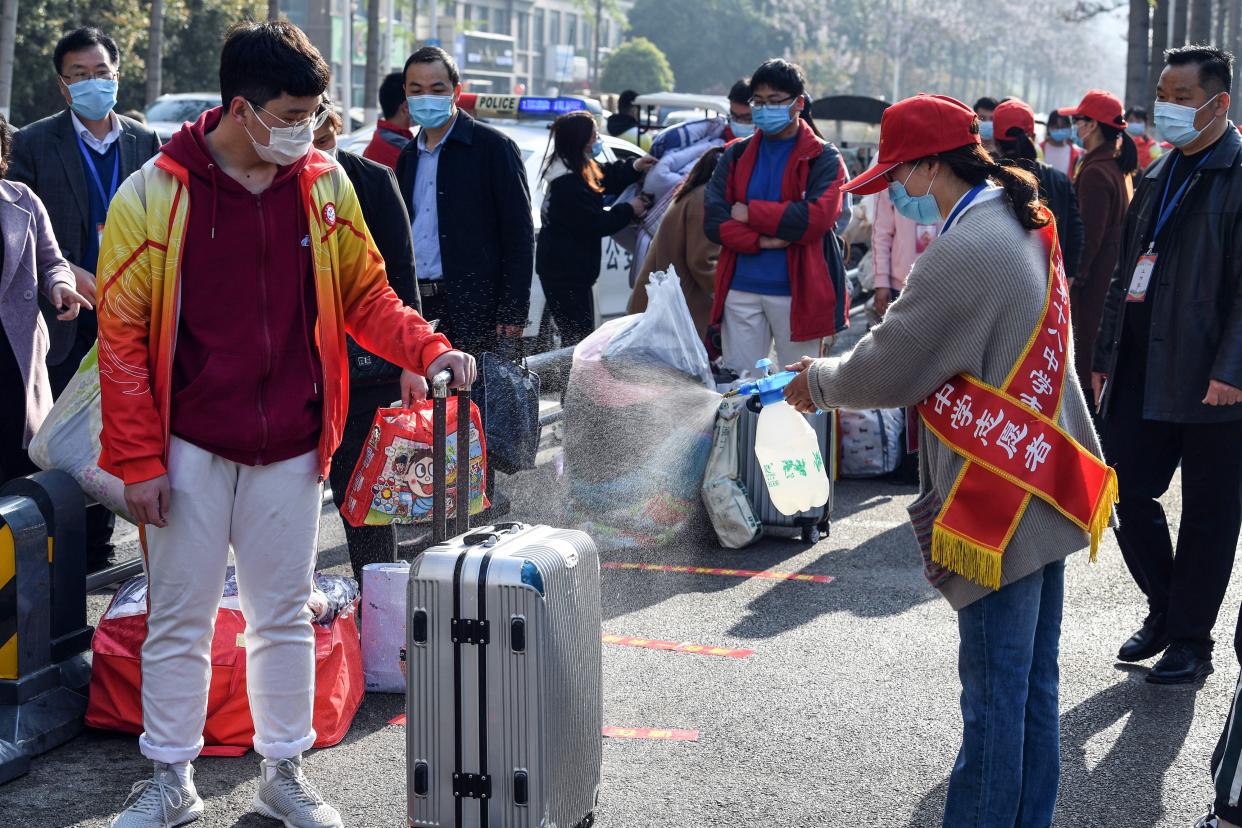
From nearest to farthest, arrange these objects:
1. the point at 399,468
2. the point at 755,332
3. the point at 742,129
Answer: the point at 399,468, the point at 755,332, the point at 742,129

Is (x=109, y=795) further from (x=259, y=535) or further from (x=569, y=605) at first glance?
(x=569, y=605)

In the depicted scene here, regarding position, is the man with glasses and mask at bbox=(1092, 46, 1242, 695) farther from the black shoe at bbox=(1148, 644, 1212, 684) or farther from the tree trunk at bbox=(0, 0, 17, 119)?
the tree trunk at bbox=(0, 0, 17, 119)

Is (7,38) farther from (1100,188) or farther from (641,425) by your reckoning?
(641,425)

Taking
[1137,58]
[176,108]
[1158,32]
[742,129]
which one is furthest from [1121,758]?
[176,108]

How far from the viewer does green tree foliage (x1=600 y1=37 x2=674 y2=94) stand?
235 feet

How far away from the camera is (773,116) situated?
7.16 meters

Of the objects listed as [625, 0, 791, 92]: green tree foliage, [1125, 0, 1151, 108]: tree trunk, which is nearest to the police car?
[1125, 0, 1151, 108]: tree trunk

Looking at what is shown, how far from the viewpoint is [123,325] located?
3645 mm

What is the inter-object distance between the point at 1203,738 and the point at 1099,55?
178 m

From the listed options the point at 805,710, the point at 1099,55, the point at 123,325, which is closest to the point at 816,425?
the point at 805,710

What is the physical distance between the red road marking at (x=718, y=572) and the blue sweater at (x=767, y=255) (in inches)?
56.7

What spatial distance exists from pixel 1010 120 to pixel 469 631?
5.94 metres

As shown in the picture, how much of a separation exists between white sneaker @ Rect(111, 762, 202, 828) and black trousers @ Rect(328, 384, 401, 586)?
169 centimetres

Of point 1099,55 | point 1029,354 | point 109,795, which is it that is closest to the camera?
point 1029,354
